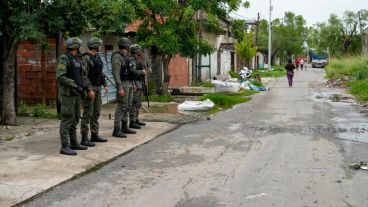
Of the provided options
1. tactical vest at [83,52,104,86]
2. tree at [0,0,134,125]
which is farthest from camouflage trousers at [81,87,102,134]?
tree at [0,0,134,125]

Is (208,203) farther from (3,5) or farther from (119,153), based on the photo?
(3,5)

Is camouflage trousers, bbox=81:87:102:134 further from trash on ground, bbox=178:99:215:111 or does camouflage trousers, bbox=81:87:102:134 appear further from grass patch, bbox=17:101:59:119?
trash on ground, bbox=178:99:215:111

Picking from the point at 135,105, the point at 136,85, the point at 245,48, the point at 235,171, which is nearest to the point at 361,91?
the point at 135,105

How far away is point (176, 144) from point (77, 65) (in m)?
2.42

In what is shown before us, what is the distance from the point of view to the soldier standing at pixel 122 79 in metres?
10.0

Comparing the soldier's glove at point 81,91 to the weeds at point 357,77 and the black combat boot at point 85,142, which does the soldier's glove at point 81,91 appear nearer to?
the black combat boot at point 85,142

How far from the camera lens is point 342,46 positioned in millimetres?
77062

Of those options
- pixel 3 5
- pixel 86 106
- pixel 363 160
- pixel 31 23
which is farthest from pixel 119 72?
pixel 363 160

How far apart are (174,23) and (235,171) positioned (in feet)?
35.9

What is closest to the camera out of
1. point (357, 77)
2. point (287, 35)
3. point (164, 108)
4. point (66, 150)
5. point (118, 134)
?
point (66, 150)

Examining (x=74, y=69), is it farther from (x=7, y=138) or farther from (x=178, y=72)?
(x=178, y=72)

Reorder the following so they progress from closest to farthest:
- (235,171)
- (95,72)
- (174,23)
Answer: (235,171)
(95,72)
(174,23)

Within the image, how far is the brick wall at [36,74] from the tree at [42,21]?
3.01m

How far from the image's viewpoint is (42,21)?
1043 cm
